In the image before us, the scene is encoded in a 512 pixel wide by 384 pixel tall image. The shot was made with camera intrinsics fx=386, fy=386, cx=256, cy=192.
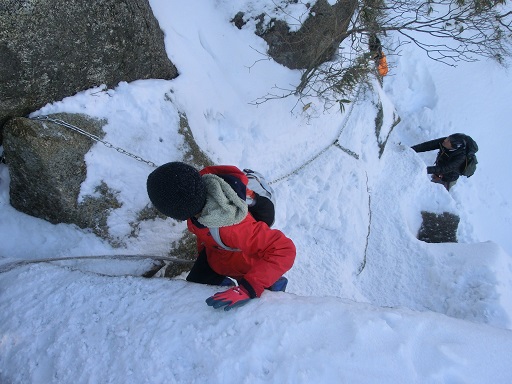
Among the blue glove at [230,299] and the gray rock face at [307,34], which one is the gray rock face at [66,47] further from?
the blue glove at [230,299]

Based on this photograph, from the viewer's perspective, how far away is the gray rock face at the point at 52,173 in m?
2.51

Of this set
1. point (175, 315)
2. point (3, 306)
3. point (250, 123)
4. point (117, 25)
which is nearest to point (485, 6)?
point (250, 123)

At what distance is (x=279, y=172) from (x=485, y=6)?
9.50 feet

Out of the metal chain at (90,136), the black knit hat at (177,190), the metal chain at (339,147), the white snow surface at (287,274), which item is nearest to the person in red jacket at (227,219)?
the black knit hat at (177,190)

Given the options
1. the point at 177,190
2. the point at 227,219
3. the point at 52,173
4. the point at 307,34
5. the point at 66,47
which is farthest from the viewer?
the point at 307,34

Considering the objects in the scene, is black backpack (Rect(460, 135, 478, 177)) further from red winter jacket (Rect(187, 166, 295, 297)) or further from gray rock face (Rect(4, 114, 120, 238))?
gray rock face (Rect(4, 114, 120, 238))

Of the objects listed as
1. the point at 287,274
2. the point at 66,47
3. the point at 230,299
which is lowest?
the point at 287,274

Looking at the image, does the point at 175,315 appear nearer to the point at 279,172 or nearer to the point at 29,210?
the point at 29,210

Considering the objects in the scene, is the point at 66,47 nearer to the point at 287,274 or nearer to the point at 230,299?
the point at 230,299

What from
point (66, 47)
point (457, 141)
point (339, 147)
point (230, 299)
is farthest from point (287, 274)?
point (457, 141)

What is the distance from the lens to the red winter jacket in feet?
6.61

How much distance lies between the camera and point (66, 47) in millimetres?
2678

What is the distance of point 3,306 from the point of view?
2.15 m

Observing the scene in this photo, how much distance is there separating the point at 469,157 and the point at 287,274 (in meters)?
3.45
